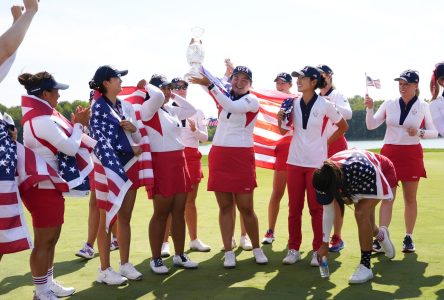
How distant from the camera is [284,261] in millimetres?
5918

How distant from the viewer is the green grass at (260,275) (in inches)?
192

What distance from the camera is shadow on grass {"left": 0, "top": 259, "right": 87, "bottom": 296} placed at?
5348mm

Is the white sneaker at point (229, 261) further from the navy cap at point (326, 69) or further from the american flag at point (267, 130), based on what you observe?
the navy cap at point (326, 69)

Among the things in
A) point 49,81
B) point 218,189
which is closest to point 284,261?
point 218,189

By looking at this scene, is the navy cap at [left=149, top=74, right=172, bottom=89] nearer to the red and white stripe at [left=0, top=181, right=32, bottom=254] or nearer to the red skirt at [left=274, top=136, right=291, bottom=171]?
the red skirt at [left=274, top=136, right=291, bottom=171]

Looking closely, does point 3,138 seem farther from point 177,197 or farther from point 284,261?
point 284,261

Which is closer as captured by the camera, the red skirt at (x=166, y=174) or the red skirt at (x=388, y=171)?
the red skirt at (x=388, y=171)

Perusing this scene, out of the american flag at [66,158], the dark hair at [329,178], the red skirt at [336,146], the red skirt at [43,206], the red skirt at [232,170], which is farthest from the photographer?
the red skirt at [336,146]

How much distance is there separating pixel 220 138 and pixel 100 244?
1.67m

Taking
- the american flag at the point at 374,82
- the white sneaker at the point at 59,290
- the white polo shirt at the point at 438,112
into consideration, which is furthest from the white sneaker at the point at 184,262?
the american flag at the point at 374,82

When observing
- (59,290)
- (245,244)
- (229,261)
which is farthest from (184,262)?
(59,290)

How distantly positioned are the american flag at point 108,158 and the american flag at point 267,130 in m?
2.31

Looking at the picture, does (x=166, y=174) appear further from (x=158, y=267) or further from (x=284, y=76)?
(x=284, y=76)

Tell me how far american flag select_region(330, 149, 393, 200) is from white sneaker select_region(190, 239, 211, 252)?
2.24 metres
